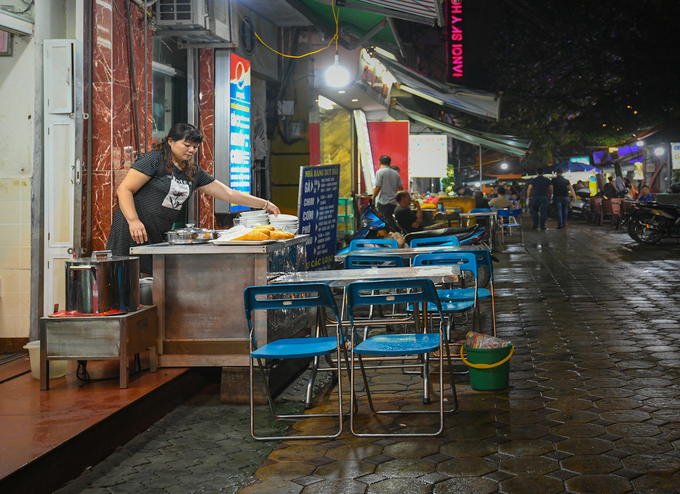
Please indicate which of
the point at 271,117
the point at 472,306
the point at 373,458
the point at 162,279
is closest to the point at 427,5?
the point at 271,117

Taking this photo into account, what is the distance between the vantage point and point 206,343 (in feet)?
16.1

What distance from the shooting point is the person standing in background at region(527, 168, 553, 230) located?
2016 cm

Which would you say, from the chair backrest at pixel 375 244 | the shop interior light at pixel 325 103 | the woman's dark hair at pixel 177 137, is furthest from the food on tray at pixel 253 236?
the shop interior light at pixel 325 103

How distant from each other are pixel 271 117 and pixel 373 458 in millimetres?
8432

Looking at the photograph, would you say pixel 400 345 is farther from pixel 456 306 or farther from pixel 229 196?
pixel 229 196

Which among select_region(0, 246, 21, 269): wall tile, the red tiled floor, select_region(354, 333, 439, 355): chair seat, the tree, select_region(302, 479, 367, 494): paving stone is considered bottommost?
select_region(302, 479, 367, 494): paving stone

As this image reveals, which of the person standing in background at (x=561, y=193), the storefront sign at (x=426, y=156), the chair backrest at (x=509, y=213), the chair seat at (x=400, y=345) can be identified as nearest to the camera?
the chair seat at (x=400, y=345)

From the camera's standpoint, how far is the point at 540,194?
67.2 ft

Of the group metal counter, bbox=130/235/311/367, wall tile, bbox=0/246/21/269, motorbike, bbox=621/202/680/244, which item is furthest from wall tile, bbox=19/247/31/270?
motorbike, bbox=621/202/680/244

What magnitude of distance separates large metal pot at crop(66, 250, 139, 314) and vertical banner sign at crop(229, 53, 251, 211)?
153 inches

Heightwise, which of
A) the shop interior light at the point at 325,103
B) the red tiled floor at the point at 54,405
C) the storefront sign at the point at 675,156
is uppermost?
the shop interior light at the point at 325,103

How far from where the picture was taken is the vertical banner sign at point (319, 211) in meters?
8.22

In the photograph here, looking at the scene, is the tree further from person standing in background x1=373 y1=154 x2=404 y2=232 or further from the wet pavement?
the wet pavement

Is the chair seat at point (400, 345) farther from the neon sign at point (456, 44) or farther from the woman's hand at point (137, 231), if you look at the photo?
the neon sign at point (456, 44)
